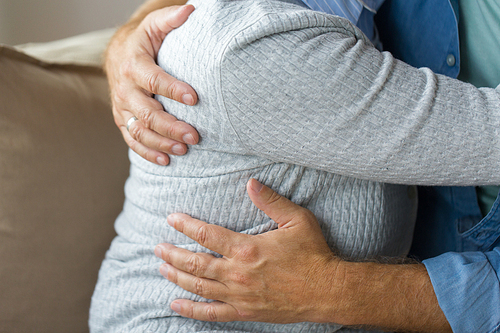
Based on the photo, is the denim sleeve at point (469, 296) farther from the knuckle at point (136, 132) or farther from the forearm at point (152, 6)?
the forearm at point (152, 6)

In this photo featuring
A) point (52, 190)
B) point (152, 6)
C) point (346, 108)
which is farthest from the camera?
point (152, 6)

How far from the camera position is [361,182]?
684 millimetres

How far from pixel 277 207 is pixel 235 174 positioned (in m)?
0.09

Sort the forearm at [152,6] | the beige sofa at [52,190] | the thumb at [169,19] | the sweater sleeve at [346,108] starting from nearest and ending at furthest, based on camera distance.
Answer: the sweater sleeve at [346,108]
the thumb at [169,19]
the beige sofa at [52,190]
the forearm at [152,6]

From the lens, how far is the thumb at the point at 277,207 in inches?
24.3

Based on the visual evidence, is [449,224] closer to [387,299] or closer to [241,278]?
[387,299]

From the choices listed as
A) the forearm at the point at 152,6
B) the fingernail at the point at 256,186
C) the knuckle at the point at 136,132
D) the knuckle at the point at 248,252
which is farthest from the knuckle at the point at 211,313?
the forearm at the point at 152,6

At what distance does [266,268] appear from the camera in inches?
24.9

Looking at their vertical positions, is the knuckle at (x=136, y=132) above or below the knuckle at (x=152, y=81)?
below

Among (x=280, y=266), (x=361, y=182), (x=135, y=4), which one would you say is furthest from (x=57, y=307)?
(x=135, y=4)

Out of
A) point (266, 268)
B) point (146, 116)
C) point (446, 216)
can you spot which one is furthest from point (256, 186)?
point (446, 216)

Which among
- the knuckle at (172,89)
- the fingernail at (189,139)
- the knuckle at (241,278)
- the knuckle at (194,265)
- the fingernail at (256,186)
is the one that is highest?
the knuckle at (172,89)

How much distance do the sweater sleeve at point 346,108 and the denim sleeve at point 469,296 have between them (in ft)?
0.58

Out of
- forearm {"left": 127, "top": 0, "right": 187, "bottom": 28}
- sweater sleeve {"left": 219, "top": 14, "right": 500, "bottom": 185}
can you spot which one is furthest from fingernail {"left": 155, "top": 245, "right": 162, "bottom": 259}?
forearm {"left": 127, "top": 0, "right": 187, "bottom": 28}
